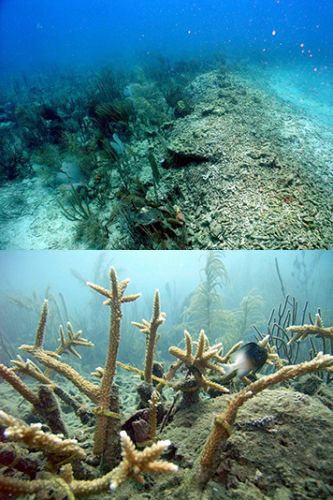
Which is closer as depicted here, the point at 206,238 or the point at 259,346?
the point at 259,346

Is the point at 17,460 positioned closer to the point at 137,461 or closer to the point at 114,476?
the point at 114,476

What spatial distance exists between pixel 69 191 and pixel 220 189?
→ 2.72 m

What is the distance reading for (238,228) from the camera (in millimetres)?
4516

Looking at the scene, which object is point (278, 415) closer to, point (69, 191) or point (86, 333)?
point (69, 191)

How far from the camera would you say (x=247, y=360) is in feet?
10.8

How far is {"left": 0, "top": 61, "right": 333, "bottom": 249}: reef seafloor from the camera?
4.60 meters

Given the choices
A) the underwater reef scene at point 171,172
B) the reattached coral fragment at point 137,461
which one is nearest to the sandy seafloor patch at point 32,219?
the underwater reef scene at point 171,172

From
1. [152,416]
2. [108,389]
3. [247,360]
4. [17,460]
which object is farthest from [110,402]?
[247,360]

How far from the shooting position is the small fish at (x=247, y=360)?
10.8 ft

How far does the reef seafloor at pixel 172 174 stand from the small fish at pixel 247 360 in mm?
1439

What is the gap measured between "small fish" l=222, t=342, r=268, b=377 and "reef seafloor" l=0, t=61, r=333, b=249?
144 centimetres

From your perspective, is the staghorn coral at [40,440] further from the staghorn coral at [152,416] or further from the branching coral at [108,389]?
the staghorn coral at [152,416]

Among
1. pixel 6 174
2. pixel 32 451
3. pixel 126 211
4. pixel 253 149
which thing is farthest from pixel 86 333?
pixel 32 451

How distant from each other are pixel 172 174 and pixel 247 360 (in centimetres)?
342
